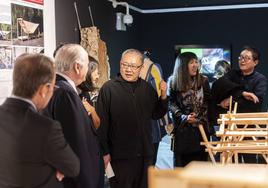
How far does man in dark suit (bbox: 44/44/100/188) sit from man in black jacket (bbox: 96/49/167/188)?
569 mm

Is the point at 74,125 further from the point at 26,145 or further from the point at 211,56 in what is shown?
the point at 211,56

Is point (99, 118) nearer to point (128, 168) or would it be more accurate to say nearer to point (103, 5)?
point (128, 168)

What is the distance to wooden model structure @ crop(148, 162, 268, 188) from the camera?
77 cm

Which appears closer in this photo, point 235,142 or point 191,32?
point 235,142

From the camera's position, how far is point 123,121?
277cm

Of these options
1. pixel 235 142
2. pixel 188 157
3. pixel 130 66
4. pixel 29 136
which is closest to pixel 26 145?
pixel 29 136

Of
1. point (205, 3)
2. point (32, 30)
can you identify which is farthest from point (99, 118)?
point (205, 3)

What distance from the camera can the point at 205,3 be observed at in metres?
6.20

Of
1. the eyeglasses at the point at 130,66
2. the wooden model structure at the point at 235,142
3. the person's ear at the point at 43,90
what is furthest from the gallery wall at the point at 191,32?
the person's ear at the point at 43,90

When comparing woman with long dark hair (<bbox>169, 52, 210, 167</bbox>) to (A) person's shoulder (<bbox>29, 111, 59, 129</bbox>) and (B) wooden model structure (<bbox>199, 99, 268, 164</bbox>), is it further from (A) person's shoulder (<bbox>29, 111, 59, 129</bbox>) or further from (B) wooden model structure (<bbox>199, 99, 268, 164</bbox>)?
(A) person's shoulder (<bbox>29, 111, 59, 129</bbox>)

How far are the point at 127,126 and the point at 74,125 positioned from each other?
82 cm

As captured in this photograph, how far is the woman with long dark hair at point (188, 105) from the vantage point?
352 centimetres

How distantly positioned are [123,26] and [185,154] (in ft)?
8.22

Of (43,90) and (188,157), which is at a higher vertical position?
(43,90)
